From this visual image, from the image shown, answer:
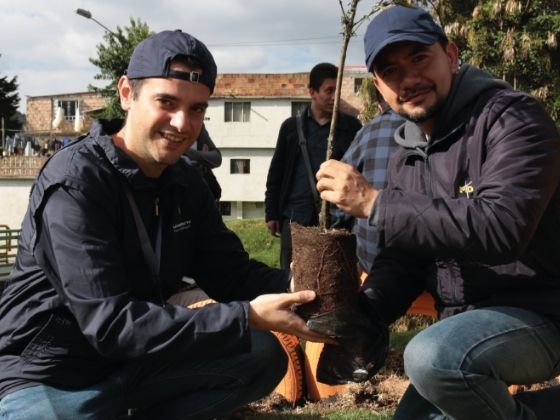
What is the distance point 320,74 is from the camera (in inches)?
228

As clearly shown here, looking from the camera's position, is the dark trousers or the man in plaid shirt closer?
the man in plaid shirt

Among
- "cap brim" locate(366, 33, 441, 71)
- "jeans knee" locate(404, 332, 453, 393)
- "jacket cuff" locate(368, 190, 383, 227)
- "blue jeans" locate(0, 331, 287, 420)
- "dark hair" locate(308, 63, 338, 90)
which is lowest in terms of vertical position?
"blue jeans" locate(0, 331, 287, 420)

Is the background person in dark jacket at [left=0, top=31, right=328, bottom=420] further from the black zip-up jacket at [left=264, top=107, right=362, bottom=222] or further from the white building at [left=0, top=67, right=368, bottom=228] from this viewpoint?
the white building at [left=0, top=67, right=368, bottom=228]

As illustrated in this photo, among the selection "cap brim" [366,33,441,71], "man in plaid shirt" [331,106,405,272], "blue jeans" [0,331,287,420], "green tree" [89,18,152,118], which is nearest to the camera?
"cap brim" [366,33,441,71]

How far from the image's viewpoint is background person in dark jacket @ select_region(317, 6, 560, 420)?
7.19ft

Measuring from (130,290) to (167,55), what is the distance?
94cm

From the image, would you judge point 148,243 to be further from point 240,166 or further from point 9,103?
point 9,103

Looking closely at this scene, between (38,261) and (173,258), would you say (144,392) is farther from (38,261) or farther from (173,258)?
(38,261)

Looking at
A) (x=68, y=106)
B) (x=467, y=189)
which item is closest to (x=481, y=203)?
(x=467, y=189)

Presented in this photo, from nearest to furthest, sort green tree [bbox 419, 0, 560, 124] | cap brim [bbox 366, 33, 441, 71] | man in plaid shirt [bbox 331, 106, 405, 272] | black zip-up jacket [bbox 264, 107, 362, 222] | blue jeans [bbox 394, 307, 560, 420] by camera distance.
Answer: blue jeans [bbox 394, 307, 560, 420] < cap brim [bbox 366, 33, 441, 71] < man in plaid shirt [bbox 331, 106, 405, 272] < black zip-up jacket [bbox 264, 107, 362, 222] < green tree [bbox 419, 0, 560, 124]

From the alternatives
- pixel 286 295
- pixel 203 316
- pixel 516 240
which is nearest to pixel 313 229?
pixel 286 295

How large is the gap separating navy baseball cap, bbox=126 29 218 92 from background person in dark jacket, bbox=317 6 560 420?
0.67 metres

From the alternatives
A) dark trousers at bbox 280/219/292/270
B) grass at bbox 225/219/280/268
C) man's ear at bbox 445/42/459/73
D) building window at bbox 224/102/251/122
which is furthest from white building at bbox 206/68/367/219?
man's ear at bbox 445/42/459/73

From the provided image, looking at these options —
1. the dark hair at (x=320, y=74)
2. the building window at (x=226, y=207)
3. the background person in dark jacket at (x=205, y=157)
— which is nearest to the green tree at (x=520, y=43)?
the dark hair at (x=320, y=74)
